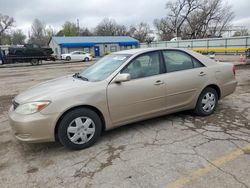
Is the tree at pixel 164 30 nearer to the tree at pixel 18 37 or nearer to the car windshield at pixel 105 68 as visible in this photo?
the tree at pixel 18 37

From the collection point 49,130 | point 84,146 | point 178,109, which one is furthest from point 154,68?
point 49,130

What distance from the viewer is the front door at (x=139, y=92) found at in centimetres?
382

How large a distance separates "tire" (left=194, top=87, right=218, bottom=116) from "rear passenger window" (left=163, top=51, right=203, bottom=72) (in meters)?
0.59

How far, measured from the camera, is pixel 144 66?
13.8 ft

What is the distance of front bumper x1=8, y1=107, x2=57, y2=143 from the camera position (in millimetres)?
3291

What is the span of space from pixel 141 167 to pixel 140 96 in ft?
4.30

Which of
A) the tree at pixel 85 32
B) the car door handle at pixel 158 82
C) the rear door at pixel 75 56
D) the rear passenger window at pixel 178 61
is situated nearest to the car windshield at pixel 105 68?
the car door handle at pixel 158 82

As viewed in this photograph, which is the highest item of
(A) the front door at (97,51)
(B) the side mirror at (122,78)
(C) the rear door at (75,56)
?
(A) the front door at (97,51)

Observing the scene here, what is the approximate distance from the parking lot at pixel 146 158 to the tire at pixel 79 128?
0.14 metres

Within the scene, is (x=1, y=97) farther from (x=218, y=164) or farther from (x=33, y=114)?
(x=218, y=164)

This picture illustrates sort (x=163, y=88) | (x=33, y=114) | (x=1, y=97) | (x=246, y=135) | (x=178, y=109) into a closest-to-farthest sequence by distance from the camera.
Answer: (x=33, y=114) < (x=246, y=135) < (x=163, y=88) < (x=178, y=109) < (x=1, y=97)

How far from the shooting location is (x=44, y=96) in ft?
11.3

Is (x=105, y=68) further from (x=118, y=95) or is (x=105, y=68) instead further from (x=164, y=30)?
(x=164, y=30)

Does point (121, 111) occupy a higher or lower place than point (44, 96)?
lower
